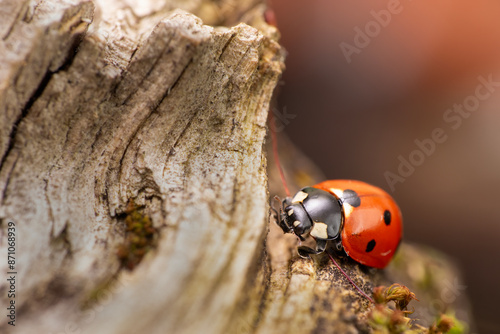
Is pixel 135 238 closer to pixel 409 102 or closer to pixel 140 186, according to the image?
pixel 140 186

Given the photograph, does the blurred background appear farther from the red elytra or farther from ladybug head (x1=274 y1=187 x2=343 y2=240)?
ladybug head (x1=274 y1=187 x2=343 y2=240)

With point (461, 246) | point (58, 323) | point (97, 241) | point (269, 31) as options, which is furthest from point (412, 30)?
point (58, 323)

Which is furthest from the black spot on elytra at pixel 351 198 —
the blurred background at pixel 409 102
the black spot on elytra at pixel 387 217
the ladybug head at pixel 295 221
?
the blurred background at pixel 409 102

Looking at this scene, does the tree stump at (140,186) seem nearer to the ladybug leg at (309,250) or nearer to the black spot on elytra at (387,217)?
the ladybug leg at (309,250)

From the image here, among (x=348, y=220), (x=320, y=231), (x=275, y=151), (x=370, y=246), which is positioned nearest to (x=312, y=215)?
(x=320, y=231)

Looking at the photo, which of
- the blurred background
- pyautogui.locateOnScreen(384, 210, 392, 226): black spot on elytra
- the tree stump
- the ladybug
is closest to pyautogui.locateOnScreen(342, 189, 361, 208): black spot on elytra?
the ladybug

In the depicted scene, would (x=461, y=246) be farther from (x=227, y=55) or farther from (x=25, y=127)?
(x=25, y=127)
